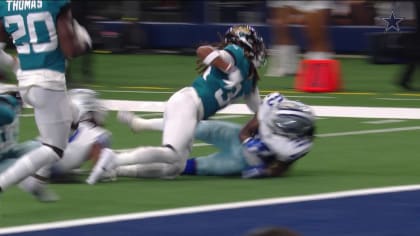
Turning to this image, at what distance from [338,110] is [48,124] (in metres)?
6.98

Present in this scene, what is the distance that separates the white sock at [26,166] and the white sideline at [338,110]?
605cm

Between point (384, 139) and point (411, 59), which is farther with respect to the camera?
point (411, 59)

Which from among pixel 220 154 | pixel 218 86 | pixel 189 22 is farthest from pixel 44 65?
pixel 189 22

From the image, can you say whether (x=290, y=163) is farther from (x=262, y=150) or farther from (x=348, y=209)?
(x=348, y=209)

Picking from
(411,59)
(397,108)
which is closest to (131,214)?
(397,108)

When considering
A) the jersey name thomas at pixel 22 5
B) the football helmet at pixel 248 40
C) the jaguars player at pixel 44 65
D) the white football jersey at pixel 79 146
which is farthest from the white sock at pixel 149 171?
the jersey name thomas at pixel 22 5

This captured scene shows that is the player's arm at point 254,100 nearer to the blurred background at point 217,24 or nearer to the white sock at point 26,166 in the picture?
the white sock at point 26,166

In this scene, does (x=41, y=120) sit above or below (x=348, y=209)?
above

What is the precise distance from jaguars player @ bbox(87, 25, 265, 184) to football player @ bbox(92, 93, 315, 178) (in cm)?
21

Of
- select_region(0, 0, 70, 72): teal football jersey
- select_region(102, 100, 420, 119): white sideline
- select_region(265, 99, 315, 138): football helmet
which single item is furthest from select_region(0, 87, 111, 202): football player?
select_region(102, 100, 420, 119): white sideline

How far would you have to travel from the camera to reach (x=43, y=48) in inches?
343

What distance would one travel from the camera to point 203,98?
10078 millimetres

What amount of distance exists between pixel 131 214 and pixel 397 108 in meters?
7.12

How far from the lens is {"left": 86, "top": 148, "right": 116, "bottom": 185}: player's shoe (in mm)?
9750
